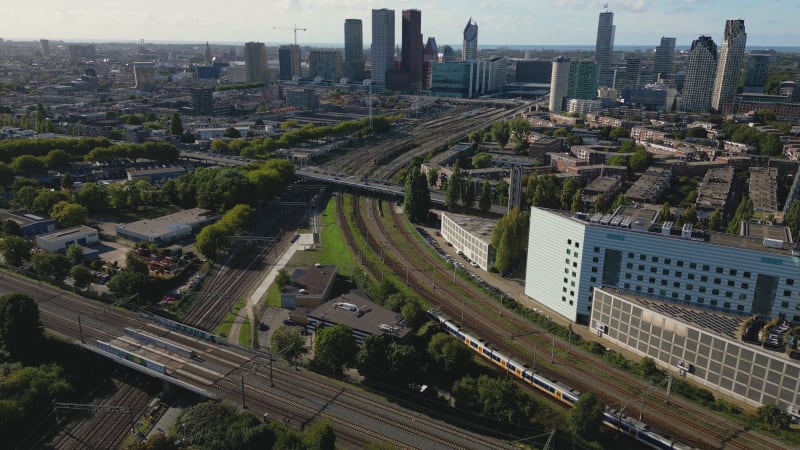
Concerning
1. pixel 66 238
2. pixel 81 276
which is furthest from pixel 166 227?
pixel 81 276

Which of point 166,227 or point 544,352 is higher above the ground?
point 166,227

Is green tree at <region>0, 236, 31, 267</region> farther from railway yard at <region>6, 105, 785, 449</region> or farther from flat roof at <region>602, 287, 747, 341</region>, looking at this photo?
flat roof at <region>602, 287, 747, 341</region>

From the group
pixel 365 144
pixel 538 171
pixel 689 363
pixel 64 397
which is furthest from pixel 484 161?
pixel 64 397

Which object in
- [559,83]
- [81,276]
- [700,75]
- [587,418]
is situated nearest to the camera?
[587,418]

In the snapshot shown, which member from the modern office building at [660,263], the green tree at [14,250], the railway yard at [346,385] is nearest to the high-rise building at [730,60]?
the modern office building at [660,263]

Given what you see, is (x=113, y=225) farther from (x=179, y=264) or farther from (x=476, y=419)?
(x=476, y=419)

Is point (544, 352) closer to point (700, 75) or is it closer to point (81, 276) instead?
point (81, 276)

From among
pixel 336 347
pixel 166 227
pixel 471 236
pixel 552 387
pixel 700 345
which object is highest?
pixel 471 236
